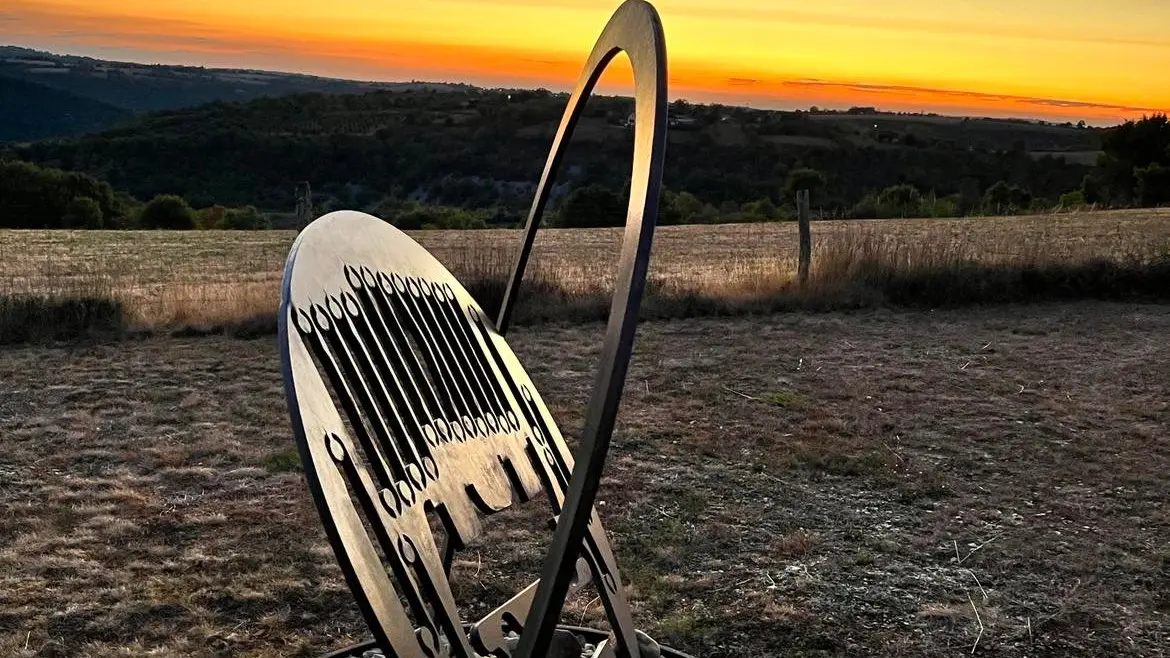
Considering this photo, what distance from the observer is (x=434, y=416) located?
2.02 meters

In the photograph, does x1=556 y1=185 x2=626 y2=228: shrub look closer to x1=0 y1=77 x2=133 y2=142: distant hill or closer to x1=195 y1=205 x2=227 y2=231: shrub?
x1=195 y1=205 x2=227 y2=231: shrub

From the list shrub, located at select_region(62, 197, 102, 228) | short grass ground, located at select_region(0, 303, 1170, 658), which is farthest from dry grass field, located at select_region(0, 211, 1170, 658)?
shrub, located at select_region(62, 197, 102, 228)

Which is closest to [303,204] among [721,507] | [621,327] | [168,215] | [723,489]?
[723,489]

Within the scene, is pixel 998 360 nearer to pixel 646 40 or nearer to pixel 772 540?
pixel 772 540

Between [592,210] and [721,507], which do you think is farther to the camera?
[592,210]

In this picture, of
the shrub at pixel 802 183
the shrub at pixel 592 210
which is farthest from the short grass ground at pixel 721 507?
the shrub at pixel 802 183

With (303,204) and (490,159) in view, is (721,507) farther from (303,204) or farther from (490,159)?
(490,159)

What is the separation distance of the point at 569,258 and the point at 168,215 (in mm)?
21597

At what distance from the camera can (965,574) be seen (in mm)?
4090

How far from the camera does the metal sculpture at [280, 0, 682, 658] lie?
1.61m

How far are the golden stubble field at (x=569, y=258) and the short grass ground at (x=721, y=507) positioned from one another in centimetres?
132

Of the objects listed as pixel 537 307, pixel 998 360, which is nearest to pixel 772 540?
pixel 998 360

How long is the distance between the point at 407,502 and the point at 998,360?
24.6 ft

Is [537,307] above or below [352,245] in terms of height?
below
